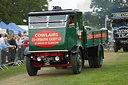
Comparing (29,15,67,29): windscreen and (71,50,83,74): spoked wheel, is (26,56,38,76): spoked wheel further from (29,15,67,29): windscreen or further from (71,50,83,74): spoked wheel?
(71,50,83,74): spoked wheel

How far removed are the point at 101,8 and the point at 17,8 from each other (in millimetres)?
49618

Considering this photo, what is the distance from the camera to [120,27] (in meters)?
31.7

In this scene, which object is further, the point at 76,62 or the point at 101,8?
the point at 101,8

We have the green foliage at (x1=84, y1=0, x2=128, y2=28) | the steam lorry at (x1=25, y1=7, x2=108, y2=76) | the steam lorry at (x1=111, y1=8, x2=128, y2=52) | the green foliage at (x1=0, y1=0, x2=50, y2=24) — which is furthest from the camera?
the green foliage at (x1=84, y1=0, x2=128, y2=28)

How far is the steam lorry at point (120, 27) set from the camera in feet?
103

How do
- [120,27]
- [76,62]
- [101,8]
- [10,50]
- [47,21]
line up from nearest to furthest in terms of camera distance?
[76,62] → [47,21] → [10,50] → [120,27] → [101,8]

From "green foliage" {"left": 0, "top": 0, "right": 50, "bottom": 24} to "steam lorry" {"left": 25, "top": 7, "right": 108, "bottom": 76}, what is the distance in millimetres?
39024

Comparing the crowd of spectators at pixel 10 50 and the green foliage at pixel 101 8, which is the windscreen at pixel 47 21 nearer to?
the crowd of spectators at pixel 10 50

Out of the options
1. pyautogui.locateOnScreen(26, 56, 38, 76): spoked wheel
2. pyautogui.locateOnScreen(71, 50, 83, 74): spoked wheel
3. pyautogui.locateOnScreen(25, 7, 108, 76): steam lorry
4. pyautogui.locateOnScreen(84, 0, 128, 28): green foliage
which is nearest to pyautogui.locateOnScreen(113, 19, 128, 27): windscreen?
pyautogui.locateOnScreen(25, 7, 108, 76): steam lorry

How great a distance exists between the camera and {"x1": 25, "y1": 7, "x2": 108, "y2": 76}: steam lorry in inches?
566

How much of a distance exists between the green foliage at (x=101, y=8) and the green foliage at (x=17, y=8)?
1535 inches

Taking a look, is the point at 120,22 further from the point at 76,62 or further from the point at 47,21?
the point at 76,62

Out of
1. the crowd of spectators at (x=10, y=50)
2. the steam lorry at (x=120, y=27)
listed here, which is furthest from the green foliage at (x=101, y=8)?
the crowd of spectators at (x=10, y=50)

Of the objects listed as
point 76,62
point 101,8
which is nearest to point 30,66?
point 76,62
